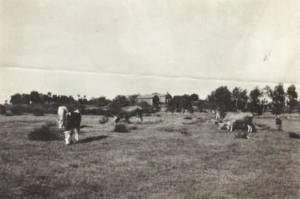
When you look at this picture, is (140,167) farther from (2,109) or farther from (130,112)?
(130,112)

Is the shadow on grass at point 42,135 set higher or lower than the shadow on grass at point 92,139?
higher

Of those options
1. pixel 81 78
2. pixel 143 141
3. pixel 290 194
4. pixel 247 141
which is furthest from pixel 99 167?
pixel 247 141

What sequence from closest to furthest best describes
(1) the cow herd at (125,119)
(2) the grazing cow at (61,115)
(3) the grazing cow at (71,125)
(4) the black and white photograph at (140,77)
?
(4) the black and white photograph at (140,77) < (3) the grazing cow at (71,125) < (1) the cow herd at (125,119) < (2) the grazing cow at (61,115)

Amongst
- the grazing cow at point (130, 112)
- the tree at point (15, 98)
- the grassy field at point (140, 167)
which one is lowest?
the grassy field at point (140, 167)

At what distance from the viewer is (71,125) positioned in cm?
1020

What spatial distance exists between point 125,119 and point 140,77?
8598 mm

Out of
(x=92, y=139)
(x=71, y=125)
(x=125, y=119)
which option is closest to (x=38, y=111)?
(x=71, y=125)

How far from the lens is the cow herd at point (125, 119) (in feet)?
33.4

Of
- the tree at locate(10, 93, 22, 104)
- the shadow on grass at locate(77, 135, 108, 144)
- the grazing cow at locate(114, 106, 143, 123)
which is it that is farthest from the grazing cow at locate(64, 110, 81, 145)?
the grazing cow at locate(114, 106, 143, 123)

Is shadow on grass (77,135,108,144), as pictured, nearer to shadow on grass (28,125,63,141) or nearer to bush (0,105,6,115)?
shadow on grass (28,125,63,141)

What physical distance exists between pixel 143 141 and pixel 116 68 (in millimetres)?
2463

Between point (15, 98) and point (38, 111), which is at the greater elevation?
point (15, 98)

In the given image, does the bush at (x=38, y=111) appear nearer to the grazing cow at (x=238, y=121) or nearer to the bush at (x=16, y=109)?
the bush at (x=16, y=109)

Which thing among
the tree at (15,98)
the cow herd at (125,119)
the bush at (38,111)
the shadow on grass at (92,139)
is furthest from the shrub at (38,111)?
the shadow on grass at (92,139)
